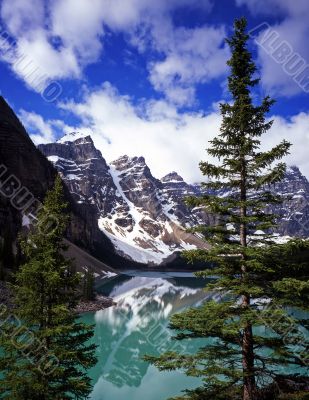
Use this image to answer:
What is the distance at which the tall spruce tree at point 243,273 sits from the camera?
11008mm

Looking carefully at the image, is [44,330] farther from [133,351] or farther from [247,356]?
[133,351]

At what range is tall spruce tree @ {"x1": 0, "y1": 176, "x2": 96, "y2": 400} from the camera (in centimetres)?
1408

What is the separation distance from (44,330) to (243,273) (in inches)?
323

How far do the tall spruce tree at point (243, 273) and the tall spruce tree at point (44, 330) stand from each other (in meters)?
4.52

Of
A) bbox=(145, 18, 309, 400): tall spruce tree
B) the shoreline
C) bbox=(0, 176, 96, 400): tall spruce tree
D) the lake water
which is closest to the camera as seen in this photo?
bbox=(145, 18, 309, 400): tall spruce tree

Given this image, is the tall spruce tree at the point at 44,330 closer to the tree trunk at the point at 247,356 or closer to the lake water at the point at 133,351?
the lake water at the point at 133,351

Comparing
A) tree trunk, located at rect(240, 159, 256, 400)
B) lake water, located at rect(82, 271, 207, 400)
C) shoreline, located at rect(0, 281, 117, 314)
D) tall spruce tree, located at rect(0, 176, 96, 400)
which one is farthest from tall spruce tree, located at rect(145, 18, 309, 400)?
shoreline, located at rect(0, 281, 117, 314)

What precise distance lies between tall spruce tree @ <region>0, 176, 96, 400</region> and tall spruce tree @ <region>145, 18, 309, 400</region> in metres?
4.52

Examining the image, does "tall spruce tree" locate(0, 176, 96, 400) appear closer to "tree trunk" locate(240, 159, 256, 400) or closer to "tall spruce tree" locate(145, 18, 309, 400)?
"tall spruce tree" locate(145, 18, 309, 400)

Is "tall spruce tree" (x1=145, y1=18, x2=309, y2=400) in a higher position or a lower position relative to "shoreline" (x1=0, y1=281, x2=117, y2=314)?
higher

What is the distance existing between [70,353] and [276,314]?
8.36 metres

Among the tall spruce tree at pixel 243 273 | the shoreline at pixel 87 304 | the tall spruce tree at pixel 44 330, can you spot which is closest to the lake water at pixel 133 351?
the shoreline at pixel 87 304

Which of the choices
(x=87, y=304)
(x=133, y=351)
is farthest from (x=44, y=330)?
(x=87, y=304)

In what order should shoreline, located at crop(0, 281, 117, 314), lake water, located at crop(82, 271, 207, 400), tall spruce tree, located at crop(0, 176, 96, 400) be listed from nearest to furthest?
tall spruce tree, located at crop(0, 176, 96, 400), lake water, located at crop(82, 271, 207, 400), shoreline, located at crop(0, 281, 117, 314)
